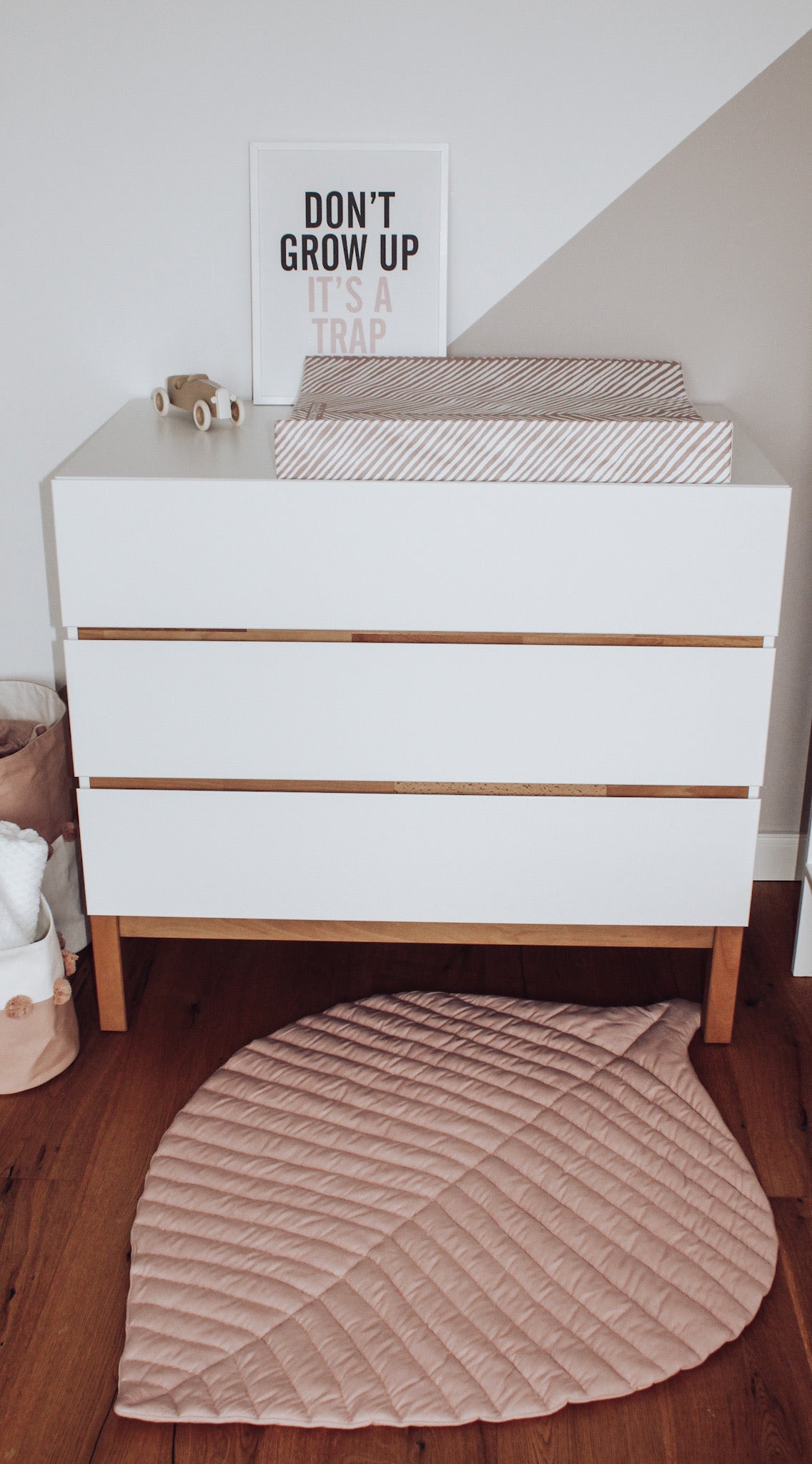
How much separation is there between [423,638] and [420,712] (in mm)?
96

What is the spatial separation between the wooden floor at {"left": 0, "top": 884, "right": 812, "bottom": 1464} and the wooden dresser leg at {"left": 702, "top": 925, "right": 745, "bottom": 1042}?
0.04m

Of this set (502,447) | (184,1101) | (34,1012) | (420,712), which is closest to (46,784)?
(34,1012)

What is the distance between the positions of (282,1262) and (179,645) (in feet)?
2.42

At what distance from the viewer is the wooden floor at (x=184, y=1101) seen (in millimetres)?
1219

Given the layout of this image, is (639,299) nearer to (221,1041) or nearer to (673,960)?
(673,960)

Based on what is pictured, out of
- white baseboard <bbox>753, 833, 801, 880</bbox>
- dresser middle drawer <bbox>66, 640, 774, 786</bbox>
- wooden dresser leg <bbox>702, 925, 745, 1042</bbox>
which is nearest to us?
dresser middle drawer <bbox>66, 640, 774, 786</bbox>

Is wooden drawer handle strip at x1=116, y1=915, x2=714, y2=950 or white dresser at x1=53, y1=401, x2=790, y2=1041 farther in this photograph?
wooden drawer handle strip at x1=116, y1=915, x2=714, y2=950

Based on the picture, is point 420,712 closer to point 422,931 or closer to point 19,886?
point 422,931

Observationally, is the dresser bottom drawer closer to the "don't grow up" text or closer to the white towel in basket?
the white towel in basket

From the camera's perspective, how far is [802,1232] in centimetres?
146

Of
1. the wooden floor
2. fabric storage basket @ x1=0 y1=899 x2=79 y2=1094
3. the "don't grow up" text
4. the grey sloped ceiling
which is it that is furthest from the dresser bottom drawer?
the "don't grow up" text

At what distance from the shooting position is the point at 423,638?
5.21 ft

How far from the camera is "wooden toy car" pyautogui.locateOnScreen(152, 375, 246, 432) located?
5.73 ft

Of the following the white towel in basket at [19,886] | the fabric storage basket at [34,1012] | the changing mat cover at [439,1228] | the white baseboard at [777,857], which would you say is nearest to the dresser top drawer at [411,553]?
the white towel in basket at [19,886]
